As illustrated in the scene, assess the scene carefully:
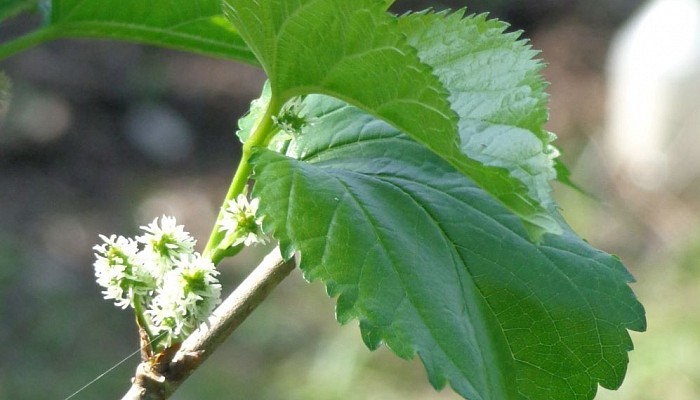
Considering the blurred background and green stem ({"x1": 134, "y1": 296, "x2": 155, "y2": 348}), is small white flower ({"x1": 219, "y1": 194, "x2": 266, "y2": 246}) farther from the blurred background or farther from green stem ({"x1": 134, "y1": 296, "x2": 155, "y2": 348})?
the blurred background

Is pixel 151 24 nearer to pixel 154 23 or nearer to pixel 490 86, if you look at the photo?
pixel 154 23

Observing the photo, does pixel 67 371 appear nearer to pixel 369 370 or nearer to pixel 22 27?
pixel 369 370

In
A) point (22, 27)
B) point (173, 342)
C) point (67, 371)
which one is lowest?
point (67, 371)

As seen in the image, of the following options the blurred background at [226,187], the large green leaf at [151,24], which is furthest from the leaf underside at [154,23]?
the blurred background at [226,187]

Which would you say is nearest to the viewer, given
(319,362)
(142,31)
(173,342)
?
(173,342)

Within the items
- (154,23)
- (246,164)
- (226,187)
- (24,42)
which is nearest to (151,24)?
(154,23)

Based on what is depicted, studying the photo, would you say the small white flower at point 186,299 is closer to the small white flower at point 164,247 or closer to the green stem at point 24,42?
the small white flower at point 164,247

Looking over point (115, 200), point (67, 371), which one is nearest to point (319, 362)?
point (67, 371)
